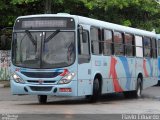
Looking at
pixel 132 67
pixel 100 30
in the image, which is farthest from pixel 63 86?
pixel 132 67

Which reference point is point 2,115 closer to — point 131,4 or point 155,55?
point 155,55

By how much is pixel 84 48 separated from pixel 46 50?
137 cm

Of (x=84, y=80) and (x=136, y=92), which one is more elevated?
(x=84, y=80)

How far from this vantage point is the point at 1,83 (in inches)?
1288

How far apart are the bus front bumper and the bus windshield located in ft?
2.12

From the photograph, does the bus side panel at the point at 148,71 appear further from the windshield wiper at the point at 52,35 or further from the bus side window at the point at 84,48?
the windshield wiper at the point at 52,35

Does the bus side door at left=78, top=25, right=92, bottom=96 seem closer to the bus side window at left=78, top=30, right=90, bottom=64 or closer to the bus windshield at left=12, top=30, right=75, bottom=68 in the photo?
the bus side window at left=78, top=30, right=90, bottom=64

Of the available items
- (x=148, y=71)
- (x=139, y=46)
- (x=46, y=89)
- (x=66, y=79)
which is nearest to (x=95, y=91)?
(x=66, y=79)

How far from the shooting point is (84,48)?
17.9 meters

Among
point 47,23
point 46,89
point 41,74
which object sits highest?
point 47,23

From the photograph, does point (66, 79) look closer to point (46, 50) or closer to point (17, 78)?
point (46, 50)

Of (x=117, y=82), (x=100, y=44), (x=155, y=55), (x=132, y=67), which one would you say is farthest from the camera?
(x=155, y=55)

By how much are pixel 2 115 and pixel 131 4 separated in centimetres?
2113

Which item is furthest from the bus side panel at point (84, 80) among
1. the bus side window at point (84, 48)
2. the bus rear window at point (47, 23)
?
the bus rear window at point (47, 23)
